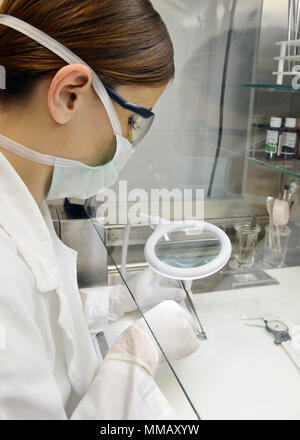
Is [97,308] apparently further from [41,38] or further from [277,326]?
[41,38]

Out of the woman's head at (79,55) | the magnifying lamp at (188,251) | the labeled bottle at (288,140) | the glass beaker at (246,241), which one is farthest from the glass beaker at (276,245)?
the woman's head at (79,55)

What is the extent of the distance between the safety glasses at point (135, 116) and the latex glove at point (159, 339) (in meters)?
0.34

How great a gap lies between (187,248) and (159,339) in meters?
0.28

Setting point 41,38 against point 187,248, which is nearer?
point 41,38

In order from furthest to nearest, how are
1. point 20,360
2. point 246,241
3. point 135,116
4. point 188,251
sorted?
point 246,241 → point 188,251 → point 135,116 → point 20,360

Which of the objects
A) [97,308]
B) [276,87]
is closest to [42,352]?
[97,308]

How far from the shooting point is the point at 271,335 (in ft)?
2.14

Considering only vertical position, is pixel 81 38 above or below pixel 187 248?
above

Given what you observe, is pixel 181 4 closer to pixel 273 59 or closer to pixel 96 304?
pixel 273 59

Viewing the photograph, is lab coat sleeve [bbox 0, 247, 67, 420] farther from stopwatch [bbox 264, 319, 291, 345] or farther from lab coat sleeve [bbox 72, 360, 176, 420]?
stopwatch [bbox 264, 319, 291, 345]

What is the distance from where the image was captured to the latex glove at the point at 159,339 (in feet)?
2.06

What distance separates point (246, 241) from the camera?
1.00m

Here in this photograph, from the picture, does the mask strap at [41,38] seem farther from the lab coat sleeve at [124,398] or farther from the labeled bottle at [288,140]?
the labeled bottle at [288,140]

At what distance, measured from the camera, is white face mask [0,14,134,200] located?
52cm
